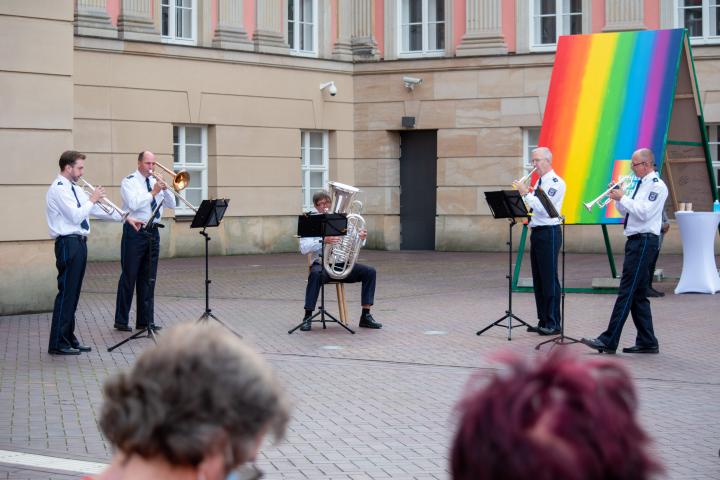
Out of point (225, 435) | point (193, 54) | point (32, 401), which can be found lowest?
→ point (32, 401)

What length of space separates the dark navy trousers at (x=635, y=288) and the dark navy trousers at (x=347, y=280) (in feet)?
9.79

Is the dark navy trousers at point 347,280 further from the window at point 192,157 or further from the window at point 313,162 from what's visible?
the window at point 313,162

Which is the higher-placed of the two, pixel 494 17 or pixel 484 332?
pixel 494 17

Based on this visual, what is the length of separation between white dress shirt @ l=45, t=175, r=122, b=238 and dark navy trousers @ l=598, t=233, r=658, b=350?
15.8ft

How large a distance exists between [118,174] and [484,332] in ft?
39.5

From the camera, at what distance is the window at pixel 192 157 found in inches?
974

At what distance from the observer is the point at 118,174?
2308cm

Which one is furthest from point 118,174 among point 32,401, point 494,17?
point 32,401

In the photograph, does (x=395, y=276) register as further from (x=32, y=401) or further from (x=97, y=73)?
(x=32, y=401)

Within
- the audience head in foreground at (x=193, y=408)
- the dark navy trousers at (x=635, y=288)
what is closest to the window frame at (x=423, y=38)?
the dark navy trousers at (x=635, y=288)

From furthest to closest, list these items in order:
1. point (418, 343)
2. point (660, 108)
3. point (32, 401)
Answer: point (660, 108) < point (418, 343) < point (32, 401)

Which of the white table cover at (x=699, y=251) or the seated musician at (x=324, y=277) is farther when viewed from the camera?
the white table cover at (x=699, y=251)

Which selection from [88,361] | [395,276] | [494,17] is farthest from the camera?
[494,17]

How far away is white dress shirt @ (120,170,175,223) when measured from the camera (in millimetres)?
12773
